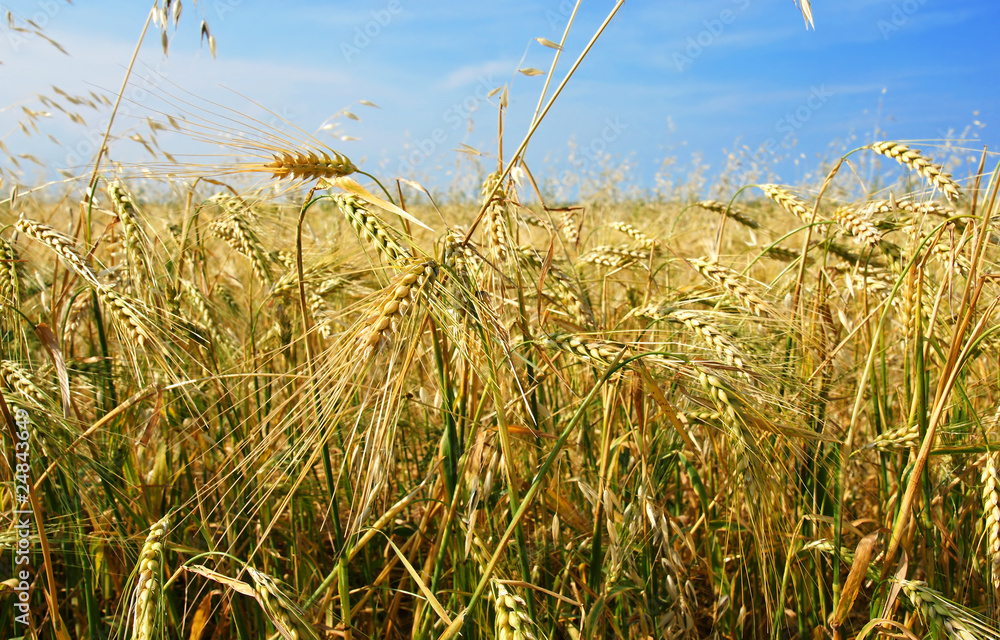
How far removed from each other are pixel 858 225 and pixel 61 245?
1.66 meters

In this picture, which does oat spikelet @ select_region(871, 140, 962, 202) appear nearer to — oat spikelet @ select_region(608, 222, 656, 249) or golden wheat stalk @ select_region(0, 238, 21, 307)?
oat spikelet @ select_region(608, 222, 656, 249)

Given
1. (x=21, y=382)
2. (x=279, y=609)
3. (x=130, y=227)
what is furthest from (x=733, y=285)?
(x=21, y=382)

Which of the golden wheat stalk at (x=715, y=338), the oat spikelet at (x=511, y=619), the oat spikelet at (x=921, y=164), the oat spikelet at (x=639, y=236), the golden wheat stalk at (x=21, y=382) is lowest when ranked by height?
the oat spikelet at (x=511, y=619)

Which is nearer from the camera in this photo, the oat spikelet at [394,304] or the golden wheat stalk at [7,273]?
the oat spikelet at [394,304]

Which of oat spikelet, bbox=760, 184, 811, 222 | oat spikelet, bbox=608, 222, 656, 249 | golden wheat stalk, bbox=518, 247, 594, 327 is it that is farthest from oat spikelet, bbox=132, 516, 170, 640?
oat spikelet, bbox=760, 184, 811, 222

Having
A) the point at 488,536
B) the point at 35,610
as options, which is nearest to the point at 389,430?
the point at 488,536

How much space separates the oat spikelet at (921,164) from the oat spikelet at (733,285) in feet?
1.49

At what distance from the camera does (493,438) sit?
110cm

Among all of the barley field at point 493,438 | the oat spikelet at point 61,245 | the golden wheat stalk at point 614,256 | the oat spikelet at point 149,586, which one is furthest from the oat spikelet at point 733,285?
the oat spikelet at point 61,245

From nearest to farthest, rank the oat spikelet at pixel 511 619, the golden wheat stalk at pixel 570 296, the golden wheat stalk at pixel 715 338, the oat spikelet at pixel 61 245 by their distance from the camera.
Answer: the oat spikelet at pixel 511 619 < the golden wheat stalk at pixel 715 338 < the oat spikelet at pixel 61 245 < the golden wheat stalk at pixel 570 296

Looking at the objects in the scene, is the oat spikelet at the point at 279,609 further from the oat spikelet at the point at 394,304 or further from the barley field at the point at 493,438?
the oat spikelet at the point at 394,304

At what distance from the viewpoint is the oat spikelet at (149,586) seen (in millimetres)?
832

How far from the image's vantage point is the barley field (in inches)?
34.7

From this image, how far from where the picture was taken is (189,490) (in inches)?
59.2
